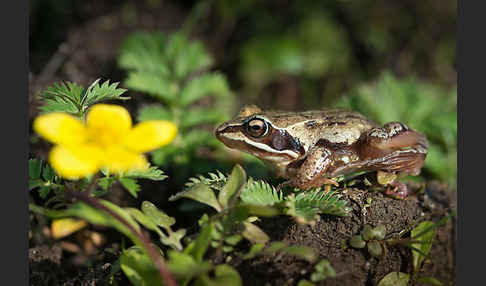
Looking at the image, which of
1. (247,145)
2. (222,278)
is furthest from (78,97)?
(222,278)

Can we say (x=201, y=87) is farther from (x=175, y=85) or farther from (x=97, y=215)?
(x=97, y=215)

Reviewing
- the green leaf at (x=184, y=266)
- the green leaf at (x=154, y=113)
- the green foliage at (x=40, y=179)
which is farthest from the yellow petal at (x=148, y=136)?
the green leaf at (x=154, y=113)

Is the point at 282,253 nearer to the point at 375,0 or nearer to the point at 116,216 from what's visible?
the point at 116,216

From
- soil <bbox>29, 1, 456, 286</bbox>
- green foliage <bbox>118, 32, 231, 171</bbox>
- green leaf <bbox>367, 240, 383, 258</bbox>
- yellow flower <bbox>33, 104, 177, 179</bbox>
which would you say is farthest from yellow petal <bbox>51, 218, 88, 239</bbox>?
green leaf <bbox>367, 240, 383, 258</bbox>

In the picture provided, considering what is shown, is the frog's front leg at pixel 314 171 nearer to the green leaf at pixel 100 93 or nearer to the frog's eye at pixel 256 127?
the frog's eye at pixel 256 127

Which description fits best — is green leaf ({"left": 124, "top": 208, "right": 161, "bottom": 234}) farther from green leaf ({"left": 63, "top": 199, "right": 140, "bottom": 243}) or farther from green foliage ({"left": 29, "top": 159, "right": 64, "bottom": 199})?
green foliage ({"left": 29, "top": 159, "right": 64, "bottom": 199})

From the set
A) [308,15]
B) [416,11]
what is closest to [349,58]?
[308,15]

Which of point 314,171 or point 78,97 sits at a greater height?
point 78,97

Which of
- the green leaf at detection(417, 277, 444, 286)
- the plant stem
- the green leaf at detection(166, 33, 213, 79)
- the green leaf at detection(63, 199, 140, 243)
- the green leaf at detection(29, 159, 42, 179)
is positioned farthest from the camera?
the green leaf at detection(166, 33, 213, 79)
